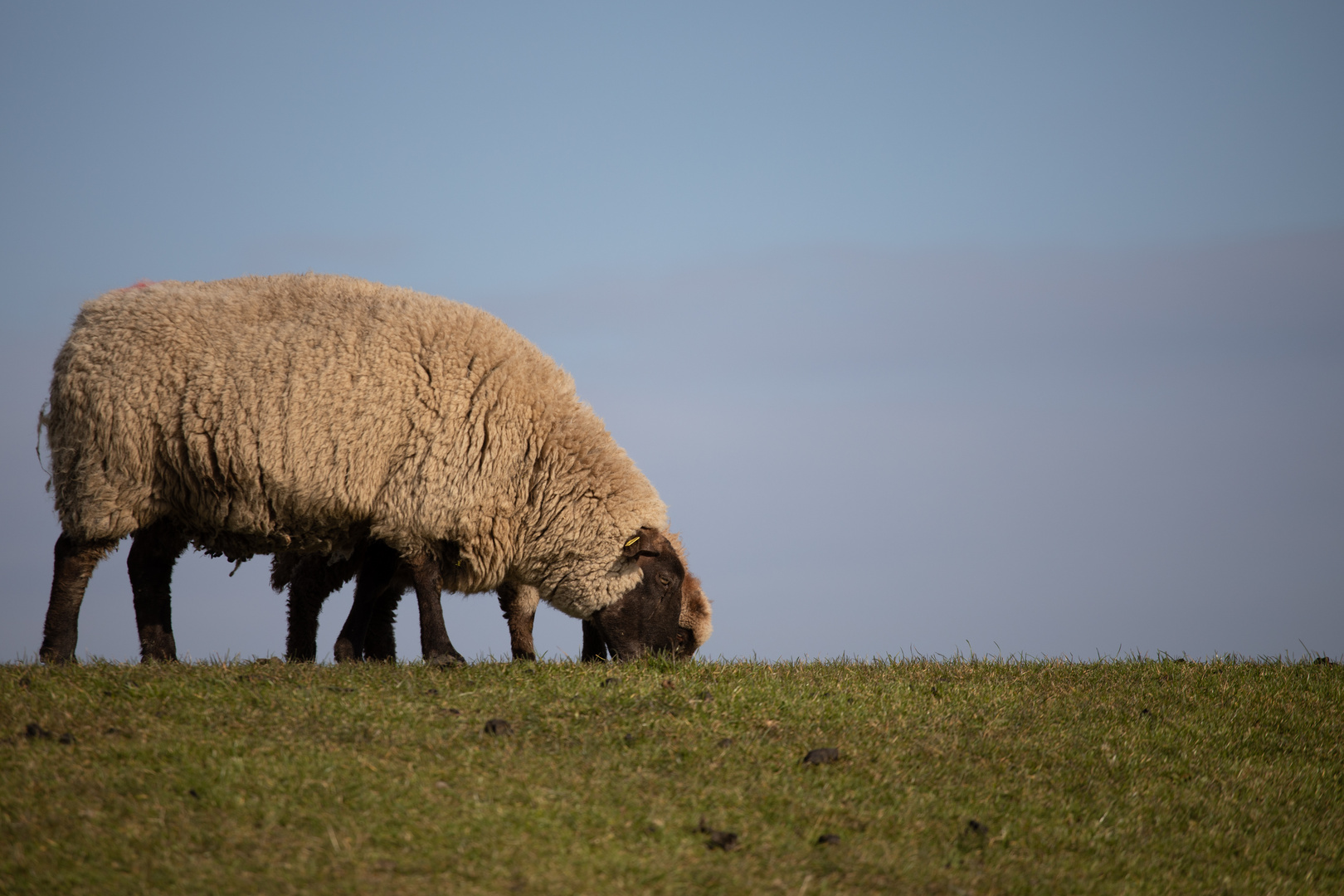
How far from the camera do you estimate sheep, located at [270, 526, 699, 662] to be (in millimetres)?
10305

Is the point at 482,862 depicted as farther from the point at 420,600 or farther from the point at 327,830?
the point at 420,600

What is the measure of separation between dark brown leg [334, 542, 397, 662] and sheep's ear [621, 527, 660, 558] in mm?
2247

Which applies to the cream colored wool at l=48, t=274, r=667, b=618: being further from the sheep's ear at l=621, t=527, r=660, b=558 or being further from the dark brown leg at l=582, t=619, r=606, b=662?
the dark brown leg at l=582, t=619, r=606, b=662

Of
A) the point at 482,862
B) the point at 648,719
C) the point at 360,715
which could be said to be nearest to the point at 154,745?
the point at 360,715

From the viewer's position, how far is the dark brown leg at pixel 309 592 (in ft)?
36.0

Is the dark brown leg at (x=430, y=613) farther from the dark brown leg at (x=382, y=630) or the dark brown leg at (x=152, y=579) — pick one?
the dark brown leg at (x=152, y=579)

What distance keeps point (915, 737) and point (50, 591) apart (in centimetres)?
786

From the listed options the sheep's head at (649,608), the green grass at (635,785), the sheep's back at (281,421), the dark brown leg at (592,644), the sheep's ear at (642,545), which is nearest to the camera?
the green grass at (635,785)

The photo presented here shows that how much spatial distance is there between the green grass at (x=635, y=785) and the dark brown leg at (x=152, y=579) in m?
1.34

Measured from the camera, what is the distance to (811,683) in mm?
8617

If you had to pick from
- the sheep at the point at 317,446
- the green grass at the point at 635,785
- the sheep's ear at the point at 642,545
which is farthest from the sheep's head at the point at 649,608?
the green grass at the point at 635,785

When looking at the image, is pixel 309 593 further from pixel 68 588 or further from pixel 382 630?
pixel 68 588

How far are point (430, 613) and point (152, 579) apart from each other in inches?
111

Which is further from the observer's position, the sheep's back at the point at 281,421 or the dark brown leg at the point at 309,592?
the dark brown leg at the point at 309,592
